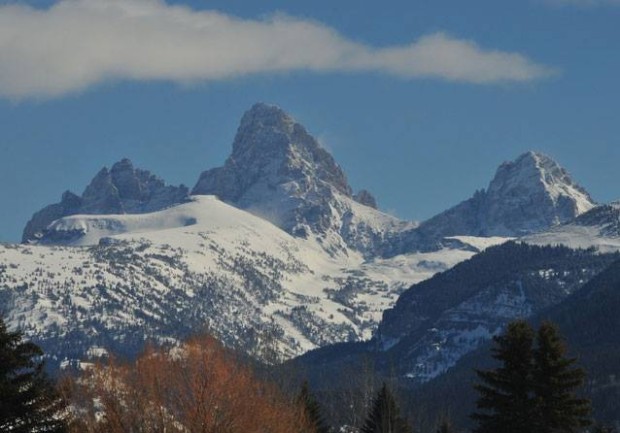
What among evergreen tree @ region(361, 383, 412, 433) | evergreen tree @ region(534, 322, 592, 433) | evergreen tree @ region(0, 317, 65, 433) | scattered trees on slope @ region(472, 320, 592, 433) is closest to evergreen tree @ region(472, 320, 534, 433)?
scattered trees on slope @ region(472, 320, 592, 433)

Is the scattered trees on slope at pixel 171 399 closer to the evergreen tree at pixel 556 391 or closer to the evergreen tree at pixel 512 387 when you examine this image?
the evergreen tree at pixel 512 387

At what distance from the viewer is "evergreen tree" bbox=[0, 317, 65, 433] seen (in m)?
65.0

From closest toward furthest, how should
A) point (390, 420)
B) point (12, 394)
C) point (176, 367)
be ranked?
point (12, 394) → point (176, 367) → point (390, 420)

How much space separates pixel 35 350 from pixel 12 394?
2.49 meters

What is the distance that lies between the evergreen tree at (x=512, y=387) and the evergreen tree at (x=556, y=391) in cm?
52

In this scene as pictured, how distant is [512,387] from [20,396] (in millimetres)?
26243

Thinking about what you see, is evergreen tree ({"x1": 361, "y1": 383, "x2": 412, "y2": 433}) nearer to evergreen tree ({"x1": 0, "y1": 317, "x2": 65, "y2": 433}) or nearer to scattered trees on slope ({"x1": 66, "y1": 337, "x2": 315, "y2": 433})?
scattered trees on slope ({"x1": 66, "y1": 337, "x2": 315, "y2": 433})

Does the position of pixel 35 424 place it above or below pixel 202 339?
below

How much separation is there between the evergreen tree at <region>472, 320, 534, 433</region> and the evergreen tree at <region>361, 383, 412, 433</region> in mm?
42222

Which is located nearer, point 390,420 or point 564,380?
point 564,380

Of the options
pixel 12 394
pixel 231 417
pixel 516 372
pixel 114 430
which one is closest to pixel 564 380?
pixel 516 372

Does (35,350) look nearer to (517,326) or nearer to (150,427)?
(150,427)

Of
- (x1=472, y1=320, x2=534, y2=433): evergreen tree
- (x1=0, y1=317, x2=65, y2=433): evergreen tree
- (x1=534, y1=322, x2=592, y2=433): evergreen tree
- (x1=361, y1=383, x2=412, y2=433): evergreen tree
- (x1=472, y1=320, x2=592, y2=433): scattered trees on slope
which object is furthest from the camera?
(x1=361, y1=383, x2=412, y2=433): evergreen tree

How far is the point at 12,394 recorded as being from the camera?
6506cm
